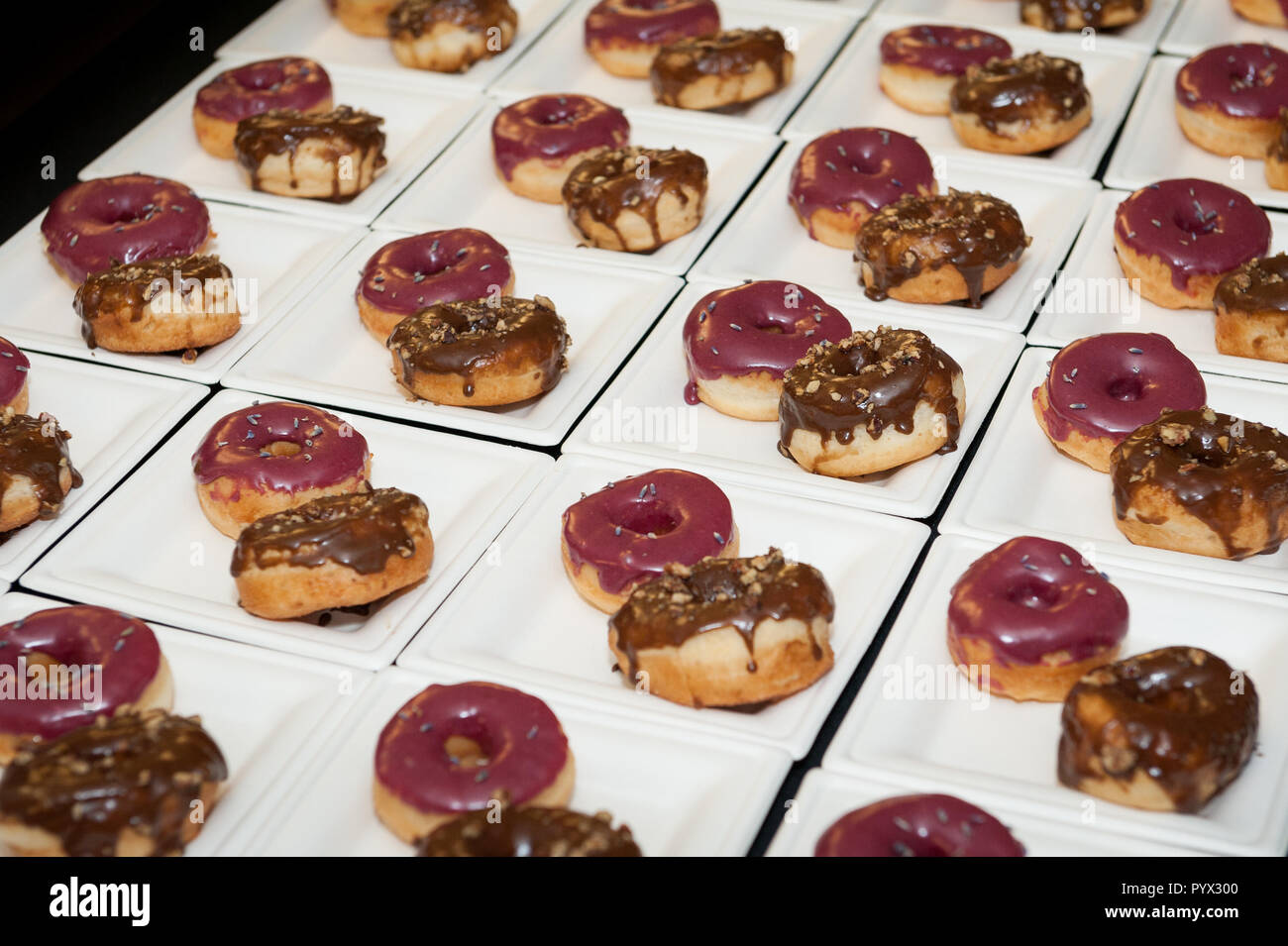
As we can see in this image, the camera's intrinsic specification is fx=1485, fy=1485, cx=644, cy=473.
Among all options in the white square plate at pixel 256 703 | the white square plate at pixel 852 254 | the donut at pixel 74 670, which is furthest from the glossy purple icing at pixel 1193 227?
the donut at pixel 74 670

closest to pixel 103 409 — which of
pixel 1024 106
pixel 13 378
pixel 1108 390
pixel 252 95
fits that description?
pixel 13 378

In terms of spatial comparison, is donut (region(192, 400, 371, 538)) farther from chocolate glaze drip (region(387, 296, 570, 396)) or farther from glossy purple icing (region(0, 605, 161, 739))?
glossy purple icing (region(0, 605, 161, 739))

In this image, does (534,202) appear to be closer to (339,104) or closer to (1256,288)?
(339,104)

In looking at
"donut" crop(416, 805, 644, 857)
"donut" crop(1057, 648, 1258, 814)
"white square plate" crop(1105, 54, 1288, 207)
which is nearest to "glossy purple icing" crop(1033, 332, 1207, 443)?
"donut" crop(1057, 648, 1258, 814)

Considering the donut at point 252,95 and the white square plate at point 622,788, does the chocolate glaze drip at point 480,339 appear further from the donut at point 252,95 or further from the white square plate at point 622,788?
the donut at point 252,95
